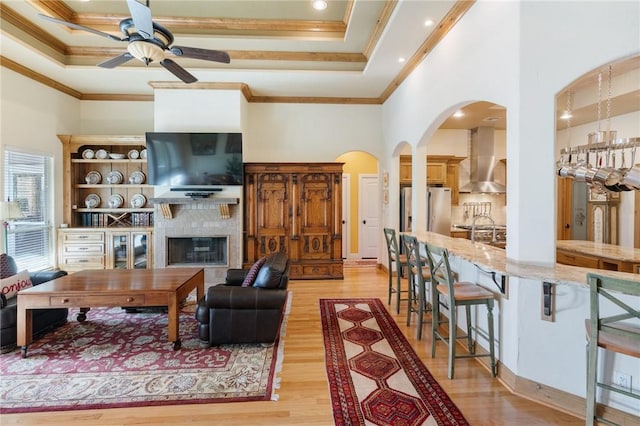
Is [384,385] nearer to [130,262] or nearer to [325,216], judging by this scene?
[325,216]

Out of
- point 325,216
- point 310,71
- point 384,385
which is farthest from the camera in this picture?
point 325,216

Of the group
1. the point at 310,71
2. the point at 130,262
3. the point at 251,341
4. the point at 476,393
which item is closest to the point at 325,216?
the point at 310,71

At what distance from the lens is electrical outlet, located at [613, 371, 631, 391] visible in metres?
2.10

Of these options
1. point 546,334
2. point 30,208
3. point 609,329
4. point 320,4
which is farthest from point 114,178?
point 609,329

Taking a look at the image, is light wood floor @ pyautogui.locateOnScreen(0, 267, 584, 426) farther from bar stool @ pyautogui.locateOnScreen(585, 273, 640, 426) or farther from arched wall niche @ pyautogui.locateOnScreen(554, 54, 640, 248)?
arched wall niche @ pyautogui.locateOnScreen(554, 54, 640, 248)

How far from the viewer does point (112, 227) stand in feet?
19.3

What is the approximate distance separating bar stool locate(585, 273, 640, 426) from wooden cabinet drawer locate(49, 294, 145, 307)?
3.66m

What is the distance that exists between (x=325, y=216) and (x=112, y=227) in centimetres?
395

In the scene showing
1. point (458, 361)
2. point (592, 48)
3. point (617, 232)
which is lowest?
point (458, 361)

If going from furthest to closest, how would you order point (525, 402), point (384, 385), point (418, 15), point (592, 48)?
point (418, 15), point (384, 385), point (525, 402), point (592, 48)

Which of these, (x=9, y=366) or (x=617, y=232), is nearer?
(x=9, y=366)

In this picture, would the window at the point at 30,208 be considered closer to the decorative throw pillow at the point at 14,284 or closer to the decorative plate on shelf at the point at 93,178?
the decorative plate on shelf at the point at 93,178

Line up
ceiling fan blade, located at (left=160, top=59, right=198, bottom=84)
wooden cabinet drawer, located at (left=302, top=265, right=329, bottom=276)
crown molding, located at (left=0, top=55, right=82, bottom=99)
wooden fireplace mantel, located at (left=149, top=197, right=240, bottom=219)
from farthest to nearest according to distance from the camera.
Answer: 1. wooden cabinet drawer, located at (left=302, top=265, right=329, bottom=276)
2. wooden fireplace mantel, located at (left=149, top=197, right=240, bottom=219)
3. crown molding, located at (left=0, top=55, right=82, bottom=99)
4. ceiling fan blade, located at (left=160, top=59, right=198, bottom=84)

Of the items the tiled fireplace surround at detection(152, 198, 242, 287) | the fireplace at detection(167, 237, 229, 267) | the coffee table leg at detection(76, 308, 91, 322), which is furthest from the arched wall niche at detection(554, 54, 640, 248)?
the coffee table leg at detection(76, 308, 91, 322)
